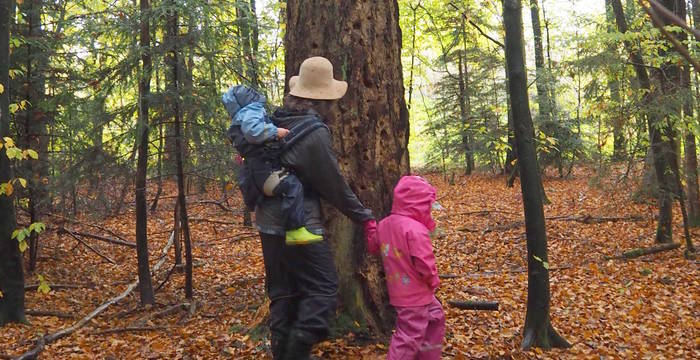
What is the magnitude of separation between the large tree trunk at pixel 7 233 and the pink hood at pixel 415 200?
5270mm

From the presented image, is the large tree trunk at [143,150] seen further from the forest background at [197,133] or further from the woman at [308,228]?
the woman at [308,228]

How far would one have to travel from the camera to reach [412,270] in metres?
3.80

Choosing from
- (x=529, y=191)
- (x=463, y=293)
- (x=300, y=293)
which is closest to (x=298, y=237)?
(x=300, y=293)

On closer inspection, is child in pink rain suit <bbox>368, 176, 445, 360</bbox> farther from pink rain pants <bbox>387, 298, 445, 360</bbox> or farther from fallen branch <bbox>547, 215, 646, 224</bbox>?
fallen branch <bbox>547, 215, 646, 224</bbox>

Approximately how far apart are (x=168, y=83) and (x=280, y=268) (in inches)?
229

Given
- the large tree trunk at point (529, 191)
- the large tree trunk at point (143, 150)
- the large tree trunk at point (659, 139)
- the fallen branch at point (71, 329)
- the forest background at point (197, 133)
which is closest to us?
the forest background at point (197, 133)

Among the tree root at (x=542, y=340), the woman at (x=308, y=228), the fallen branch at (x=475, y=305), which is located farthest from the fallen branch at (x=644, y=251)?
the woman at (x=308, y=228)

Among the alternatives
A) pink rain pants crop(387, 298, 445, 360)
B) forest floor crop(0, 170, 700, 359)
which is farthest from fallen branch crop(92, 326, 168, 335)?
pink rain pants crop(387, 298, 445, 360)

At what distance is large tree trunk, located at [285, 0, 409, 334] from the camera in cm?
463

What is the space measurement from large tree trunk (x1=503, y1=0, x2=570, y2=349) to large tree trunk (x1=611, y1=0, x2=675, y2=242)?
16.3 feet

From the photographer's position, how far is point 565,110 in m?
20.1

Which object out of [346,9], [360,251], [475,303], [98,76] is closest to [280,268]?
[360,251]

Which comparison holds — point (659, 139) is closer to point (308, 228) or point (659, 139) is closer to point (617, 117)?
point (617, 117)

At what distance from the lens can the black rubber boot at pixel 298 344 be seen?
3.64 meters
